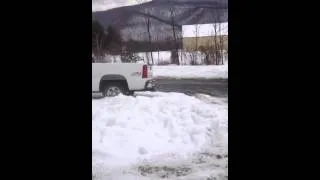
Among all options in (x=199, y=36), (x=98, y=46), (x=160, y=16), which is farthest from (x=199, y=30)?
(x=98, y=46)

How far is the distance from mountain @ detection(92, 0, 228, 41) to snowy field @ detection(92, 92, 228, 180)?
47cm

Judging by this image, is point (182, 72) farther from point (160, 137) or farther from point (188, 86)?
point (160, 137)

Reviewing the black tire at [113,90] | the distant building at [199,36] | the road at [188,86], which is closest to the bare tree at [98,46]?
the black tire at [113,90]

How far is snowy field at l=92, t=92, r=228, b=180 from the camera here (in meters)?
2.75

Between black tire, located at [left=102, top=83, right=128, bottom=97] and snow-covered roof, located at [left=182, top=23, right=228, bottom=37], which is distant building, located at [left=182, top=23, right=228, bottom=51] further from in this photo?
black tire, located at [left=102, top=83, right=128, bottom=97]

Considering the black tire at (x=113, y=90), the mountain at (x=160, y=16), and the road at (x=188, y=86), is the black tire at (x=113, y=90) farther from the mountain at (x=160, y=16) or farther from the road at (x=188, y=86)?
the mountain at (x=160, y=16)

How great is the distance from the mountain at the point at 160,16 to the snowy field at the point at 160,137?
0.47m

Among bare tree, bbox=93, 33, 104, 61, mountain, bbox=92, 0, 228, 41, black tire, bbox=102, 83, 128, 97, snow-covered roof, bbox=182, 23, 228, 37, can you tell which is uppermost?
mountain, bbox=92, 0, 228, 41

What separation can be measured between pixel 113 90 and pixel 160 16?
0.66 m

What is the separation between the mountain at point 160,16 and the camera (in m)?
2.81

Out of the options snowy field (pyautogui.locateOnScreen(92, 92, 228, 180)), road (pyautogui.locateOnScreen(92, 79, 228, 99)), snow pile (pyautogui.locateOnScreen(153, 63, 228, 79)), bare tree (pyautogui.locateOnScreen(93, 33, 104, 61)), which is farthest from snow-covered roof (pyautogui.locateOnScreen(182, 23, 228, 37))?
bare tree (pyautogui.locateOnScreen(93, 33, 104, 61))
